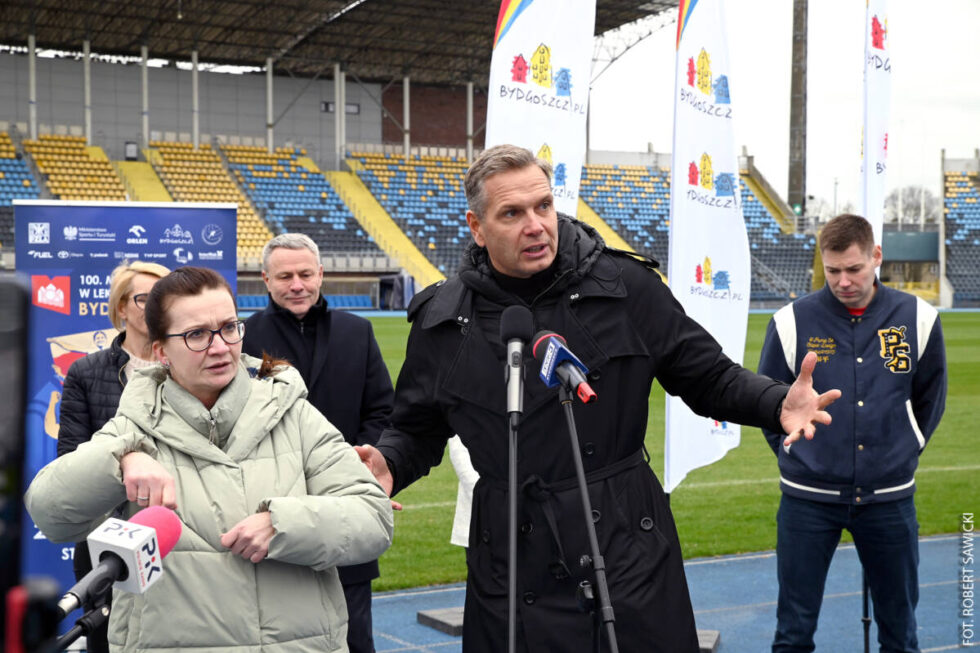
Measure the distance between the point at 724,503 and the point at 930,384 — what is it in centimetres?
537

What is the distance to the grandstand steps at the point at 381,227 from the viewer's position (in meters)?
40.2

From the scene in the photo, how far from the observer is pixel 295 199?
4172 centimetres

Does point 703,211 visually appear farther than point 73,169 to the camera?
No

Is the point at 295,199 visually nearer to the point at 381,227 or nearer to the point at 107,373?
the point at 381,227

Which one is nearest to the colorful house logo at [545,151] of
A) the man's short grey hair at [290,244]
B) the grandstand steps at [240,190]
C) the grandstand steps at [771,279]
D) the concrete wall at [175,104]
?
the man's short grey hair at [290,244]

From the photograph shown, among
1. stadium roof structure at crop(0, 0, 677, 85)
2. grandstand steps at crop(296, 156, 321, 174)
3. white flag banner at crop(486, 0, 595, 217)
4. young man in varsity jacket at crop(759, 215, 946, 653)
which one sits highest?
stadium roof structure at crop(0, 0, 677, 85)

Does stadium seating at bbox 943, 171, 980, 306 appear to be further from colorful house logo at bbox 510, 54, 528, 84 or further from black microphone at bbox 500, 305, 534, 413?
black microphone at bbox 500, 305, 534, 413

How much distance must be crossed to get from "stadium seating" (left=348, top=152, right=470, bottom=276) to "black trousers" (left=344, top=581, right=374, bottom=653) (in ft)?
121

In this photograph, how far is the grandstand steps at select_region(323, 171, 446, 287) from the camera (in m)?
40.2

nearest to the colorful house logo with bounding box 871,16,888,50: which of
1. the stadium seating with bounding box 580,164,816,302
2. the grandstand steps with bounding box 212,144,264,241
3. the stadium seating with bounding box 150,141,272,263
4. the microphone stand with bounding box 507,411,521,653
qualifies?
the microphone stand with bounding box 507,411,521,653

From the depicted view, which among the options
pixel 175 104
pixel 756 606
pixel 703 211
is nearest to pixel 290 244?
pixel 703 211

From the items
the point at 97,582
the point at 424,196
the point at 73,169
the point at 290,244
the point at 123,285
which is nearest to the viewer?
the point at 97,582

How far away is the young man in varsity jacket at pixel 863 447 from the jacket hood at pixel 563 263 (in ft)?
6.07

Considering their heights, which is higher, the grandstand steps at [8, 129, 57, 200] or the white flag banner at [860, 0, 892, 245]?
the grandstand steps at [8, 129, 57, 200]
